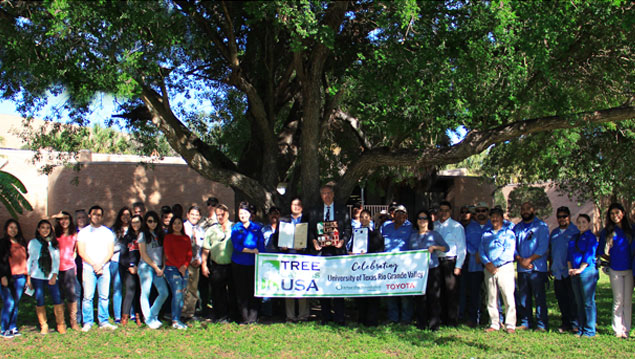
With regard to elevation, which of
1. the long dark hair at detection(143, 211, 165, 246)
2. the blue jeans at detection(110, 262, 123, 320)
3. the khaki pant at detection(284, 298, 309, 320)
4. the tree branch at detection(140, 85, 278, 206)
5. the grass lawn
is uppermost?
the tree branch at detection(140, 85, 278, 206)

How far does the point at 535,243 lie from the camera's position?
8453mm

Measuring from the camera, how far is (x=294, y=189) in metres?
11.4

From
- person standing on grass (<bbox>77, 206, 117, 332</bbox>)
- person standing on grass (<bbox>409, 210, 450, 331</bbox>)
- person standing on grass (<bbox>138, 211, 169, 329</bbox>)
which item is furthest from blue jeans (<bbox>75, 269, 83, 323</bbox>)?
person standing on grass (<bbox>409, 210, 450, 331</bbox>)

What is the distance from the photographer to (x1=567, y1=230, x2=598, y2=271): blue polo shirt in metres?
7.98

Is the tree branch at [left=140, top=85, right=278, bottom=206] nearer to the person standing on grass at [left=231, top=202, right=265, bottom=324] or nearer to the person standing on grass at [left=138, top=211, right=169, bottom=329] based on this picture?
the person standing on grass at [left=231, top=202, right=265, bottom=324]

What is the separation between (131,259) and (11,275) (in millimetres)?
1704

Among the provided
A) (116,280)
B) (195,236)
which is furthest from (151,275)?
(195,236)

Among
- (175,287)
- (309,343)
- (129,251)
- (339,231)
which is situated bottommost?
(309,343)

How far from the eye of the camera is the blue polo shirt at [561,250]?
8.38 m

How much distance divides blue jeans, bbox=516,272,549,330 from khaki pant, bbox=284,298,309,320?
344 cm

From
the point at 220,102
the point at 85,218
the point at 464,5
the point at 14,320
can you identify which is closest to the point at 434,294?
the point at 464,5

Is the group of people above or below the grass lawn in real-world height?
above

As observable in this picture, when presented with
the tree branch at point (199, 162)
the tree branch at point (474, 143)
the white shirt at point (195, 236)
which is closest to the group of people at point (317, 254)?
the white shirt at point (195, 236)

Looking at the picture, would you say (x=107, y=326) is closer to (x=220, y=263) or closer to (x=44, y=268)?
(x=44, y=268)
